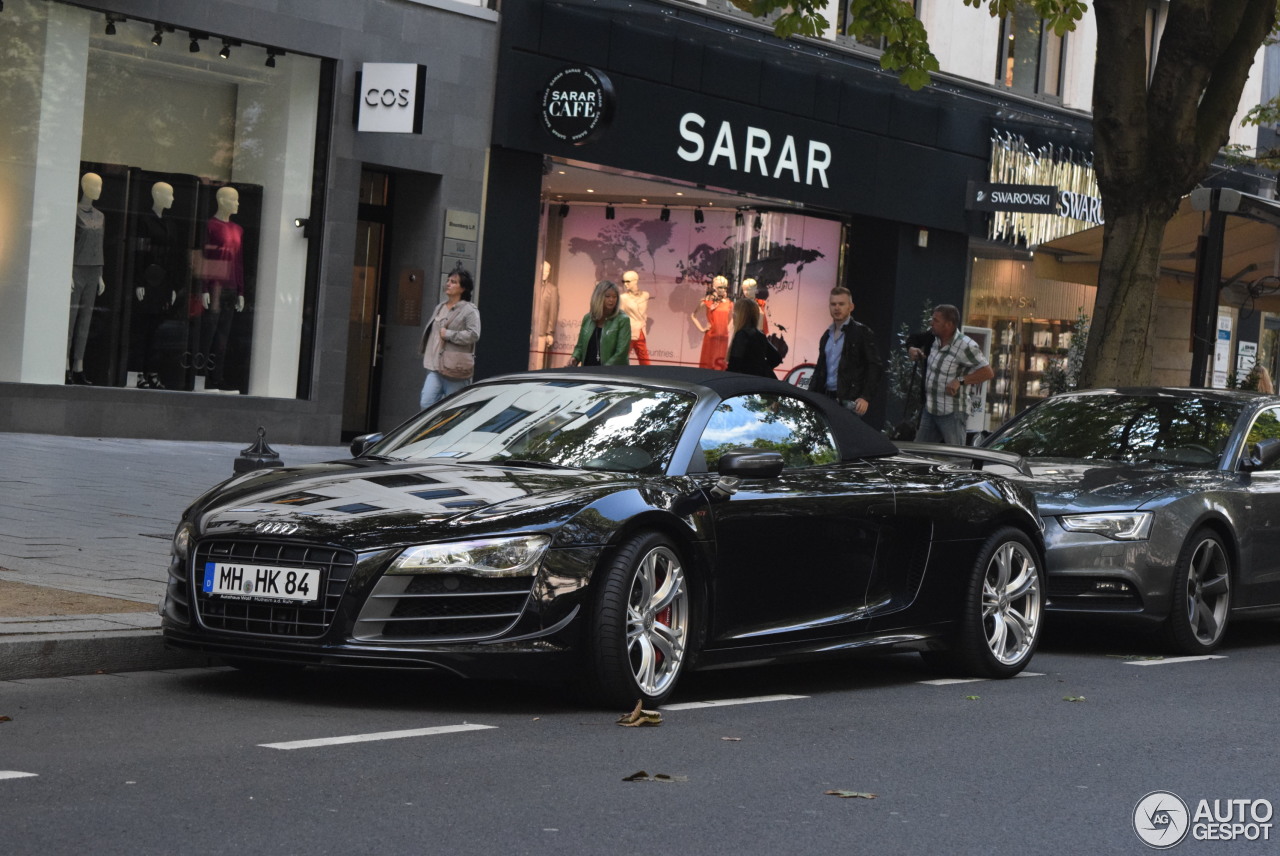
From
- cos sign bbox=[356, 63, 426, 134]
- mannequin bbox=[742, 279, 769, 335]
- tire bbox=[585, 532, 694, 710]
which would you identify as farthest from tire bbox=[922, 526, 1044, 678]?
mannequin bbox=[742, 279, 769, 335]

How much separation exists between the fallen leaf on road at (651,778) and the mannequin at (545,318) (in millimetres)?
16613

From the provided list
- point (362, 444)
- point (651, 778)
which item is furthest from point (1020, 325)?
point (651, 778)

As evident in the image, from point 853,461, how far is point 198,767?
3.86 meters

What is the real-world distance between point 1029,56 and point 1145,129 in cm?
1364

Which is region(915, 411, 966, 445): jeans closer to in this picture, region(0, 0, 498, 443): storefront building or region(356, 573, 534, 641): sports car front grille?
region(0, 0, 498, 443): storefront building

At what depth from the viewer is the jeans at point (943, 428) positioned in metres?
15.4

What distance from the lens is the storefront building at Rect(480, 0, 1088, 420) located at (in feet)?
68.4

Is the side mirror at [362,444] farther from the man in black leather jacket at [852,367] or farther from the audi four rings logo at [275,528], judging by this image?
the man in black leather jacket at [852,367]

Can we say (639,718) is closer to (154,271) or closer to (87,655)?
(87,655)

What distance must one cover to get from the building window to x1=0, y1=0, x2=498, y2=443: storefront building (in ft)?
35.2

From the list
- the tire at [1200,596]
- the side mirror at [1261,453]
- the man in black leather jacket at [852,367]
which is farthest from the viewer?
the man in black leather jacket at [852,367]

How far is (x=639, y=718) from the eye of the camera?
6961mm

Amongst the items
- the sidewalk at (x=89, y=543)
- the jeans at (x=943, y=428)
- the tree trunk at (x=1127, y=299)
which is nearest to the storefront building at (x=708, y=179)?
the sidewalk at (x=89, y=543)

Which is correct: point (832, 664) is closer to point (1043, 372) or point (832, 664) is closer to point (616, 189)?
point (616, 189)
